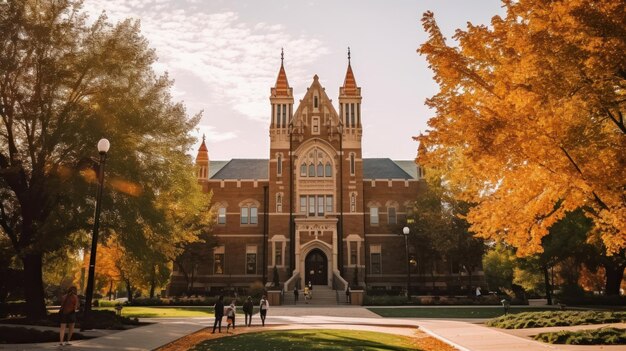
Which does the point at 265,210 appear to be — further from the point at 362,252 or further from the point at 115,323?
the point at 115,323

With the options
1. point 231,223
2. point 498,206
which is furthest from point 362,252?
point 498,206

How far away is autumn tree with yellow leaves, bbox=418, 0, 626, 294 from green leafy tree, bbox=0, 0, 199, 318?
43.1 ft

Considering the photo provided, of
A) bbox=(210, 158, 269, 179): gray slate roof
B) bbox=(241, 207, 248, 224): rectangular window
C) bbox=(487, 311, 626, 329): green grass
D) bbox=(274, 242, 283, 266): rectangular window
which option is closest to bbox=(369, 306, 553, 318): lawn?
bbox=(487, 311, 626, 329): green grass

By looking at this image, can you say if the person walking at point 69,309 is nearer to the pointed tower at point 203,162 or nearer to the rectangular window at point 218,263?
the rectangular window at point 218,263

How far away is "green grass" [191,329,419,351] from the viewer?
13586 mm

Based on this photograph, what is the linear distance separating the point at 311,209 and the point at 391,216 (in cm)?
860

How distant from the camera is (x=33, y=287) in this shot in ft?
65.8

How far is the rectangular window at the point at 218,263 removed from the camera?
48.0 metres

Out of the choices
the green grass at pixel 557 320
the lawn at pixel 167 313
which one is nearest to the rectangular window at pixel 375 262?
the lawn at pixel 167 313

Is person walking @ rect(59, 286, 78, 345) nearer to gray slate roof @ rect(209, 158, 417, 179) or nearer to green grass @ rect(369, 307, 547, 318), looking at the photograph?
green grass @ rect(369, 307, 547, 318)

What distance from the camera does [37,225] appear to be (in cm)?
1925

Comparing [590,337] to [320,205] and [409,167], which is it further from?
[409,167]

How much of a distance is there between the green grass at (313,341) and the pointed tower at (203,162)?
33.9m

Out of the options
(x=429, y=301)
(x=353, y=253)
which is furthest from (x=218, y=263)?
(x=429, y=301)
